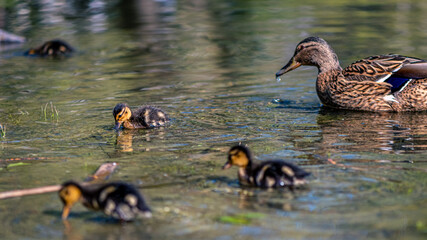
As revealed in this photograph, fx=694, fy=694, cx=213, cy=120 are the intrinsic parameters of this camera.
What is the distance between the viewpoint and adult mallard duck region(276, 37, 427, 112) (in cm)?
737

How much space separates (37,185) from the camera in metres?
5.02

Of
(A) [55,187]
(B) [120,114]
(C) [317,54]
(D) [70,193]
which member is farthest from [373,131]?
(D) [70,193]

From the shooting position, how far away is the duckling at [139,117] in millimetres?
6867

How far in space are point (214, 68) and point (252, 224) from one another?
252 inches

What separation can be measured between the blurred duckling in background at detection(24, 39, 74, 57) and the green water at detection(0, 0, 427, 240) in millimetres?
298

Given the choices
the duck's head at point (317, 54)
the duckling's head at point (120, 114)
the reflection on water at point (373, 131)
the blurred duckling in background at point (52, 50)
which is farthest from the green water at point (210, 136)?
the duck's head at point (317, 54)

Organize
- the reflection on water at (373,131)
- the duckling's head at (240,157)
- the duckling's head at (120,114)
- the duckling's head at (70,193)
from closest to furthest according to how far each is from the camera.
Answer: the duckling's head at (70,193) → the duckling's head at (240,157) → the reflection on water at (373,131) → the duckling's head at (120,114)

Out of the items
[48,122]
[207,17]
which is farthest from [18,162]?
[207,17]

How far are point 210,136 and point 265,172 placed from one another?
175 centimetres

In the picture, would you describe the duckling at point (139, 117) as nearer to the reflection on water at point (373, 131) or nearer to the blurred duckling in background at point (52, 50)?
the reflection on water at point (373, 131)

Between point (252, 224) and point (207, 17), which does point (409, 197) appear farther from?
point (207, 17)

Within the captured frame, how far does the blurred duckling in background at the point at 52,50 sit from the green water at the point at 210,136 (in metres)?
0.30

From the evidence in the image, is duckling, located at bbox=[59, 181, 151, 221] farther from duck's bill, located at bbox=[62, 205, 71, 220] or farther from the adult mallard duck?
the adult mallard duck

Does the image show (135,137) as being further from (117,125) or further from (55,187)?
(55,187)
